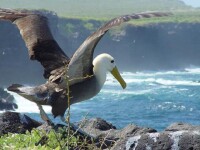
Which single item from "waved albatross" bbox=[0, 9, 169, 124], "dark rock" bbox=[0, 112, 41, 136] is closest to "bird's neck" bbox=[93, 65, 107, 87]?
"waved albatross" bbox=[0, 9, 169, 124]

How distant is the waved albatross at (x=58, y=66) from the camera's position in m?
9.50

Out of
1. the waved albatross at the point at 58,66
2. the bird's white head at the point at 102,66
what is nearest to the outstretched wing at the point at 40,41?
the waved albatross at the point at 58,66

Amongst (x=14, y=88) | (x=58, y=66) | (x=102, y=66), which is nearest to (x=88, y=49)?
(x=102, y=66)

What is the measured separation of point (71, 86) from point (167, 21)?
126 meters

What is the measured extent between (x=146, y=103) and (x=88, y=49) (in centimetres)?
7219

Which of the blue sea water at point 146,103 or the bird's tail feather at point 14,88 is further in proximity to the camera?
the blue sea water at point 146,103

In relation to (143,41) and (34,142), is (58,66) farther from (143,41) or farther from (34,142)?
(143,41)

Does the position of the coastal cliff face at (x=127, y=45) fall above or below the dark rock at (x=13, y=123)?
below

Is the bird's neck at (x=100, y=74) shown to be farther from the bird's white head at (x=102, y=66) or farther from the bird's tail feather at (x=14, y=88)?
the bird's tail feather at (x=14, y=88)

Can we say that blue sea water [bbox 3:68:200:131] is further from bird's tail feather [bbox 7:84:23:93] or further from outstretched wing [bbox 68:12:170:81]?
outstretched wing [bbox 68:12:170:81]

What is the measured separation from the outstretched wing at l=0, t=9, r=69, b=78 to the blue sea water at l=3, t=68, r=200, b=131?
1568 inches

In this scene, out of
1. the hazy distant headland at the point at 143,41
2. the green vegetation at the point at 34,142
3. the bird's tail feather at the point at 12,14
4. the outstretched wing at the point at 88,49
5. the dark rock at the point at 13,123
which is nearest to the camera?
the green vegetation at the point at 34,142

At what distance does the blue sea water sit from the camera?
63.9 m

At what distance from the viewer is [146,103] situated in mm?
81250
